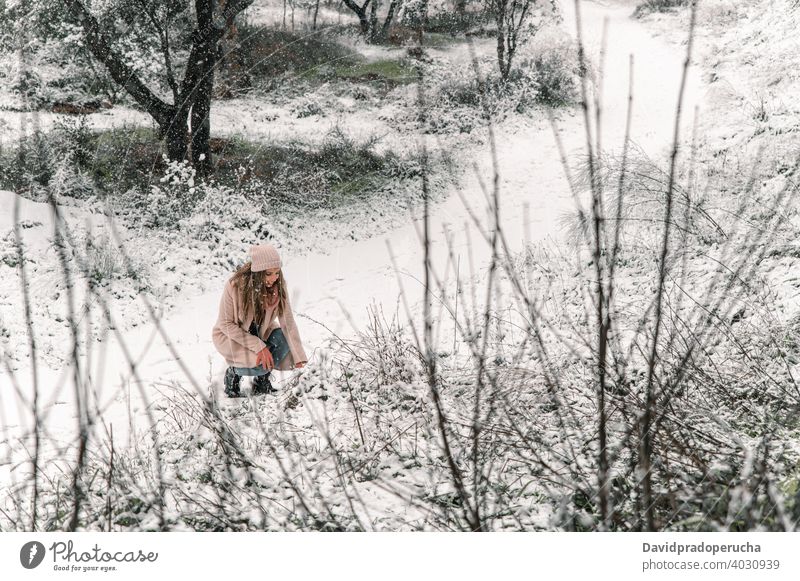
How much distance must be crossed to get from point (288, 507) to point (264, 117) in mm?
3712

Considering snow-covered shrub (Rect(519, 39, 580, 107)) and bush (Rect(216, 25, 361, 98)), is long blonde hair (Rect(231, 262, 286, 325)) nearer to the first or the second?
bush (Rect(216, 25, 361, 98))

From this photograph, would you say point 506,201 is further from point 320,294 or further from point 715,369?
point 715,369

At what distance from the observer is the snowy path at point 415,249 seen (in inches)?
109

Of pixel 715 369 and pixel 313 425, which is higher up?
pixel 715 369

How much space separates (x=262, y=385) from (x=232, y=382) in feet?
0.54

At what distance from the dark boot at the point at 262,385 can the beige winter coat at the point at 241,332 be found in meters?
0.14

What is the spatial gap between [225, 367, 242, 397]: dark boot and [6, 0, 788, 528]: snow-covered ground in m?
0.09

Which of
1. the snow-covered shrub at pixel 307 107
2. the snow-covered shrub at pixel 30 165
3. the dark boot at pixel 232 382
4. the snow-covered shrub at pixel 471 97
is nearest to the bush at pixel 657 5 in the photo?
the snow-covered shrub at pixel 471 97

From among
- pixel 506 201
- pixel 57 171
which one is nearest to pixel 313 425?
pixel 506 201

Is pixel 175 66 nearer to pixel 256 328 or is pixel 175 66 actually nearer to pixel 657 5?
pixel 256 328

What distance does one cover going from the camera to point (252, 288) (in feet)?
9.36

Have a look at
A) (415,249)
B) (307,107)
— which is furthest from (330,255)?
(307,107)

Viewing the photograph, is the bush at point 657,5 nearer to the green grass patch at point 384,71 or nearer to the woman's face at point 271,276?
the green grass patch at point 384,71
